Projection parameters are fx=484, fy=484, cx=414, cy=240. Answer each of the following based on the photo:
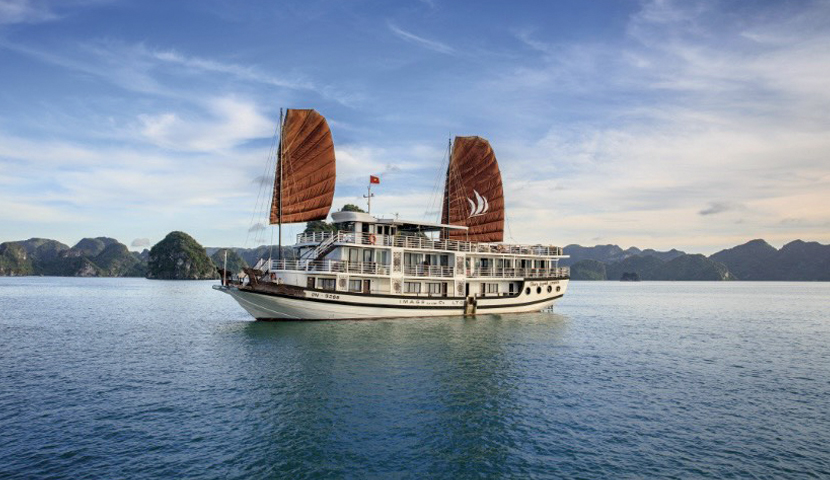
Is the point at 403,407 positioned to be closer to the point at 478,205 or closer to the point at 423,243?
the point at 423,243

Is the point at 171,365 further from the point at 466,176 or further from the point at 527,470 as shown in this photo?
the point at 466,176

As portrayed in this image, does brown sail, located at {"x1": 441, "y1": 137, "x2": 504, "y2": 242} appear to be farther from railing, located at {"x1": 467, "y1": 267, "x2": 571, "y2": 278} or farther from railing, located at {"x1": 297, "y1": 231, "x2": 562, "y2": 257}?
railing, located at {"x1": 467, "y1": 267, "x2": 571, "y2": 278}

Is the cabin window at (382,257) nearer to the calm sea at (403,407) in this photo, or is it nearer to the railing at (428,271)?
the railing at (428,271)

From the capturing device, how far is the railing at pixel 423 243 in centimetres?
4031

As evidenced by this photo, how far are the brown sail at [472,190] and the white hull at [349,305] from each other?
36.2 feet

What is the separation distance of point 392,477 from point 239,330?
27956mm

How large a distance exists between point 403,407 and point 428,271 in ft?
83.7

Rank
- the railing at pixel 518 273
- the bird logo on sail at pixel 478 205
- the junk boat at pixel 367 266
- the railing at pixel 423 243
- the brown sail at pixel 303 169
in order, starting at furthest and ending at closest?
the bird logo on sail at pixel 478 205
the railing at pixel 518 273
the brown sail at pixel 303 169
the railing at pixel 423 243
the junk boat at pixel 367 266

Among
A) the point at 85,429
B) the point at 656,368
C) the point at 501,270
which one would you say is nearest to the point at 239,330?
the point at 85,429

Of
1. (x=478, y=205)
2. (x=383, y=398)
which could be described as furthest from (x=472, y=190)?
(x=383, y=398)

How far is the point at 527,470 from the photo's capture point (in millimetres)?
13242

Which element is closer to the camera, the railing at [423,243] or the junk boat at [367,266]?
the junk boat at [367,266]

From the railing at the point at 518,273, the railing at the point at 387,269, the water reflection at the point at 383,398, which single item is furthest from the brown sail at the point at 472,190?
the water reflection at the point at 383,398

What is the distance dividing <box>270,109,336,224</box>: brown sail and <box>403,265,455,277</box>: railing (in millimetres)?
10412
